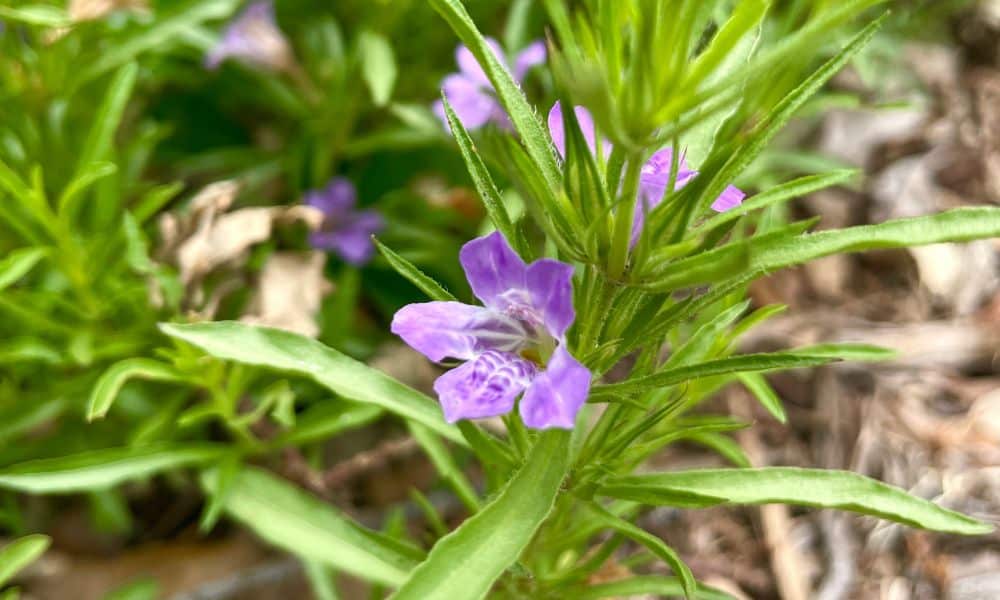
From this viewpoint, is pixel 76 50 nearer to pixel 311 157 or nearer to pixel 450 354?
pixel 311 157

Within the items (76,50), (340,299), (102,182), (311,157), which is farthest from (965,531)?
(76,50)

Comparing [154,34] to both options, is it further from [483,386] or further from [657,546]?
[657,546]

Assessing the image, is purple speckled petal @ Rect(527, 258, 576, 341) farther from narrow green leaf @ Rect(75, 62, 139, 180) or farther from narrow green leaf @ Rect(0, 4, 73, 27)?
narrow green leaf @ Rect(0, 4, 73, 27)

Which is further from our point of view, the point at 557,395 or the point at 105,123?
the point at 105,123

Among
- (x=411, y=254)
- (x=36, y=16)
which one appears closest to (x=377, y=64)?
(x=411, y=254)

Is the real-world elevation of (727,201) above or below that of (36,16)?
above

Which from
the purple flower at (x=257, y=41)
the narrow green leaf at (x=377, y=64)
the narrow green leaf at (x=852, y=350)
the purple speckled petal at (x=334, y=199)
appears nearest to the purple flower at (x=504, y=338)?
the narrow green leaf at (x=852, y=350)

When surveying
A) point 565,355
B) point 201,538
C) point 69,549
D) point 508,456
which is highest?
point 565,355
